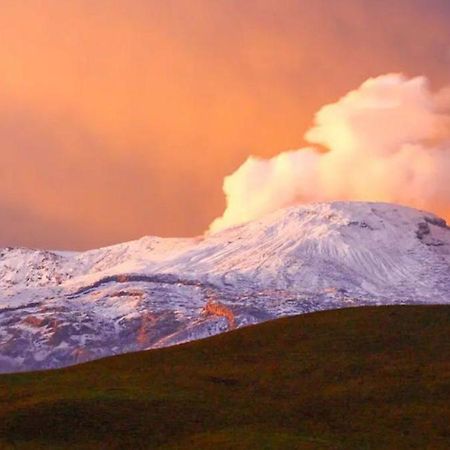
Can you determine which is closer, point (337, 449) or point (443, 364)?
point (337, 449)

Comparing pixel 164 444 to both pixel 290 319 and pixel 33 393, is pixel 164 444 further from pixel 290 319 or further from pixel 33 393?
pixel 290 319

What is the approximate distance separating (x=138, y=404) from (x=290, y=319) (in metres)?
23.6

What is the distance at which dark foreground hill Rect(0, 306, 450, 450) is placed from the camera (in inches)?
1866

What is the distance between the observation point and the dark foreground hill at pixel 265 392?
156 feet

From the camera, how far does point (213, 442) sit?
45.0m

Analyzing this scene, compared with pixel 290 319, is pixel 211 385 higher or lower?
lower

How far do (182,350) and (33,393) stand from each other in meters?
15.3

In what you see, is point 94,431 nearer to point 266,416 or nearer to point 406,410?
point 266,416

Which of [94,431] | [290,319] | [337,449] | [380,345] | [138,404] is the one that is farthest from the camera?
[290,319]

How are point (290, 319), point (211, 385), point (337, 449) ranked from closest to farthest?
point (337, 449), point (211, 385), point (290, 319)

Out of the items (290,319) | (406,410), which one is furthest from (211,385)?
(290,319)

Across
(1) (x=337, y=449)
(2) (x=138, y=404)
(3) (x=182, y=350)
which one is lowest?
(1) (x=337, y=449)

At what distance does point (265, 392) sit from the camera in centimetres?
5656

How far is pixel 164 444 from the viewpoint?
46000 millimetres
